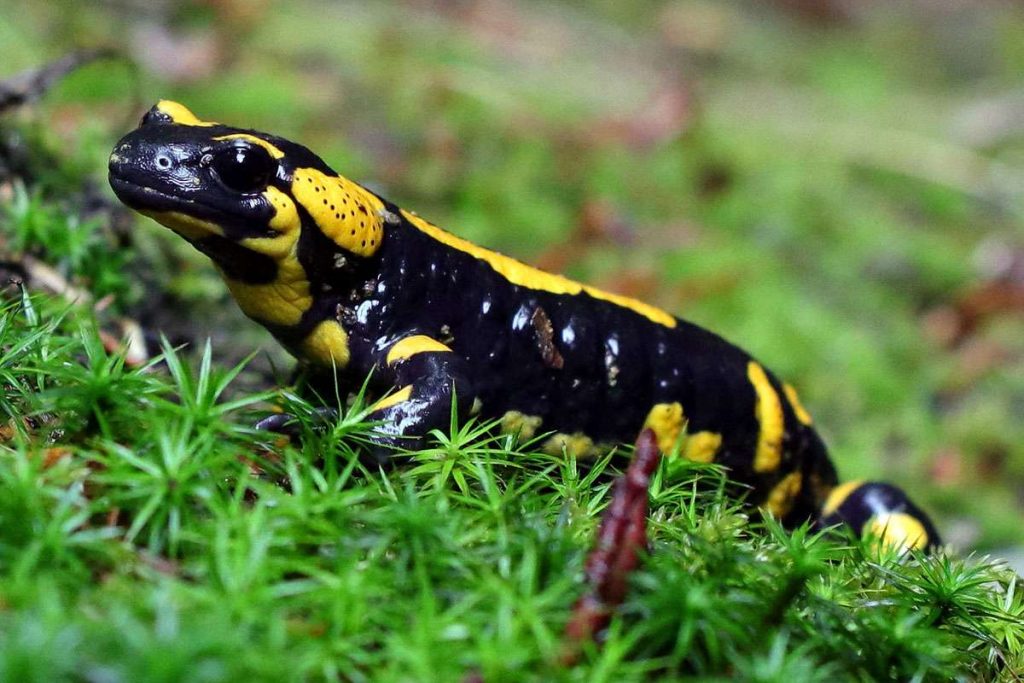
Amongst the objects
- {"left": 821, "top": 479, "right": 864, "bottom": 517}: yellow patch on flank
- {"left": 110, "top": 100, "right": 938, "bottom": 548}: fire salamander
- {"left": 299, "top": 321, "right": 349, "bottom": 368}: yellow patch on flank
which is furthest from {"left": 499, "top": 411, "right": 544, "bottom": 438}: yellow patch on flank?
{"left": 821, "top": 479, "right": 864, "bottom": 517}: yellow patch on flank

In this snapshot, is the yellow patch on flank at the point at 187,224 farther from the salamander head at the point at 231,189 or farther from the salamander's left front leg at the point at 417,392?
the salamander's left front leg at the point at 417,392

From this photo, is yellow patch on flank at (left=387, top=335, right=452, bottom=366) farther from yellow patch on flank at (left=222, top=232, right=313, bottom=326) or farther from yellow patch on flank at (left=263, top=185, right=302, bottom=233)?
yellow patch on flank at (left=263, top=185, right=302, bottom=233)

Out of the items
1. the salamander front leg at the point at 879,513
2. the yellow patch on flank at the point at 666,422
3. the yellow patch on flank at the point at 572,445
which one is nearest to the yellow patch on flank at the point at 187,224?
the yellow patch on flank at the point at 572,445

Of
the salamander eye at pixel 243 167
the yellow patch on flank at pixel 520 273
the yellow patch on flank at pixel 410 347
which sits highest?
the salamander eye at pixel 243 167

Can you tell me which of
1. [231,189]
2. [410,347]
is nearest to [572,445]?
[410,347]

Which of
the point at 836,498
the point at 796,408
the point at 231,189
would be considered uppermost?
the point at 231,189

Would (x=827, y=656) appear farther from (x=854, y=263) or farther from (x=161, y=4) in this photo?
(x=161, y=4)

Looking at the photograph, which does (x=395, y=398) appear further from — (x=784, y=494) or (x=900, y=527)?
(x=900, y=527)
